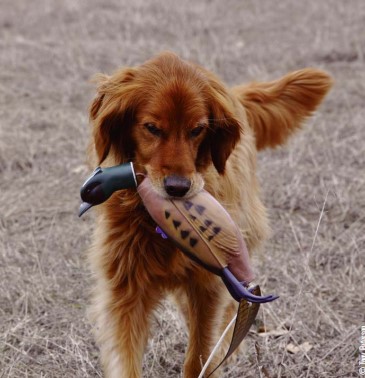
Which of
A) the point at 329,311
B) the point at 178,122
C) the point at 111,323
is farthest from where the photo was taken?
the point at 329,311

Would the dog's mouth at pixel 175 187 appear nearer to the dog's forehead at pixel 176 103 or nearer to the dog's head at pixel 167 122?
the dog's head at pixel 167 122

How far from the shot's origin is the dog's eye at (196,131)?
3.37 m

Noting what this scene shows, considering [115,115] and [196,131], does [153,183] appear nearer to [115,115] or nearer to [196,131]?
[196,131]

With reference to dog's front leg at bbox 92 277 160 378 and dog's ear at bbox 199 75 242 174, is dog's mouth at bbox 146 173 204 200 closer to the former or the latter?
dog's ear at bbox 199 75 242 174

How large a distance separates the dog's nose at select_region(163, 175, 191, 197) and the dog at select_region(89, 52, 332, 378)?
2.0 inches

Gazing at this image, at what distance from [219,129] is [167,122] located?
0.42 m

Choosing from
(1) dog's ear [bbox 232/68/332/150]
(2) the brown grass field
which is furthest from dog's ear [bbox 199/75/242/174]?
(1) dog's ear [bbox 232/68/332/150]

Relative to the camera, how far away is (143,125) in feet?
11.1

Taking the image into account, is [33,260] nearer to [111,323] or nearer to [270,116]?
[111,323]

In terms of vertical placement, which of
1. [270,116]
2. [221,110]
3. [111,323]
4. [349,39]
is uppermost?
[221,110]

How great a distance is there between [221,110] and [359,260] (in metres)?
1.70

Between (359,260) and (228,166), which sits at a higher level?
(228,166)

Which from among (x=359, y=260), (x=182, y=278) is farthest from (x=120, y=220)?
(x=359, y=260)

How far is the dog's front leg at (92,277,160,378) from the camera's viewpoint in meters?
3.46
